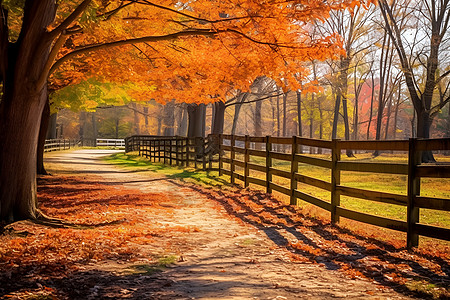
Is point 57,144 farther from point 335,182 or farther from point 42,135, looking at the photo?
point 335,182

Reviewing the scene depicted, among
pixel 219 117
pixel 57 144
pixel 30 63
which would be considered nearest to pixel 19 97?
pixel 30 63

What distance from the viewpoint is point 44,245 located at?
6.44 metres

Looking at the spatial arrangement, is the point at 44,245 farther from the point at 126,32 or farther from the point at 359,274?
the point at 126,32

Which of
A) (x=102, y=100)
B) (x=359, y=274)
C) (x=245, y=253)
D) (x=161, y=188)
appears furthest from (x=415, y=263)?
(x=102, y=100)

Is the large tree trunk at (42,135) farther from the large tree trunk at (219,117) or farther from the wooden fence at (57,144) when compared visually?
the wooden fence at (57,144)

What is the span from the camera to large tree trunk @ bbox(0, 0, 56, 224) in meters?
7.78

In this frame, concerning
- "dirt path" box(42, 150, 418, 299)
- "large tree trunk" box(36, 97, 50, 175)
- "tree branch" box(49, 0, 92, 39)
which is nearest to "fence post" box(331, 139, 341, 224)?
"dirt path" box(42, 150, 418, 299)

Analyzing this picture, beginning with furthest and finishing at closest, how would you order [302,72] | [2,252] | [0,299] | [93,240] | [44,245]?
[302,72] → [93,240] → [44,245] → [2,252] → [0,299]

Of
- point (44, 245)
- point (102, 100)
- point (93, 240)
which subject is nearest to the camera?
point (44, 245)

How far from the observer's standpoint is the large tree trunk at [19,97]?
7.78 m

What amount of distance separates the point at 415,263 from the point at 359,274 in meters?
0.98

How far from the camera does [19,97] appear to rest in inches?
308

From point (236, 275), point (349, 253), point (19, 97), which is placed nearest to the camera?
point (236, 275)

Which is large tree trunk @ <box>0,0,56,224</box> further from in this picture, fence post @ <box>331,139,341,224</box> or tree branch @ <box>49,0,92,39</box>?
fence post @ <box>331,139,341,224</box>
